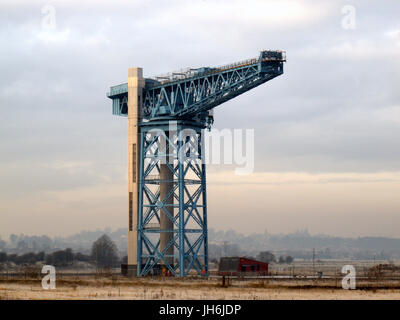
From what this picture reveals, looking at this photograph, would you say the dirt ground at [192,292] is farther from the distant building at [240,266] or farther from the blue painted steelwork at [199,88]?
the distant building at [240,266]

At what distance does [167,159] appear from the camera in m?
94.3

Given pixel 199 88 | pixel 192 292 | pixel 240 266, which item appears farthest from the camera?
pixel 240 266

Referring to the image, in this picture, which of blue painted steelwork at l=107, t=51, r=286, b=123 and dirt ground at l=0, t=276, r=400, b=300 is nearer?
dirt ground at l=0, t=276, r=400, b=300

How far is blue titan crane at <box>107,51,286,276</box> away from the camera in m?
91.3

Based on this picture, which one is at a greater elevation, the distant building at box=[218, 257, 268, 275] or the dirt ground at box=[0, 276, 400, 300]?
the dirt ground at box=[0, 276, 400, 300]

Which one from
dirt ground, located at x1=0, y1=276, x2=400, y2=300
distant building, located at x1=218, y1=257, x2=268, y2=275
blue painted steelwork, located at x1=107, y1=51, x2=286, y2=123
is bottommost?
distant building, located at x1=218, y1=257, x2=268, y2=275

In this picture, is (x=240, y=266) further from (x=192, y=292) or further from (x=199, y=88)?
(x=192, y=292)

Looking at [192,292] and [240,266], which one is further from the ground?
[192,292]

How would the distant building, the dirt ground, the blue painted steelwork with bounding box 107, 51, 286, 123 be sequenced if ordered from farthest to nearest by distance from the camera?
the distant building
the blue painted steelwork with bounding box 107, 51, 286, 123
the dirt ground

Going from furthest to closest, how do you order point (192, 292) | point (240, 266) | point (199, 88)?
point (240, 266) → point (199, 88) → point (192, 292)

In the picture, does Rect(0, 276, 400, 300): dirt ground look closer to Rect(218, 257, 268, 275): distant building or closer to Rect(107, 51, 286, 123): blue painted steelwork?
Rect(107, 51, 286, 123): blue painted steelwork
